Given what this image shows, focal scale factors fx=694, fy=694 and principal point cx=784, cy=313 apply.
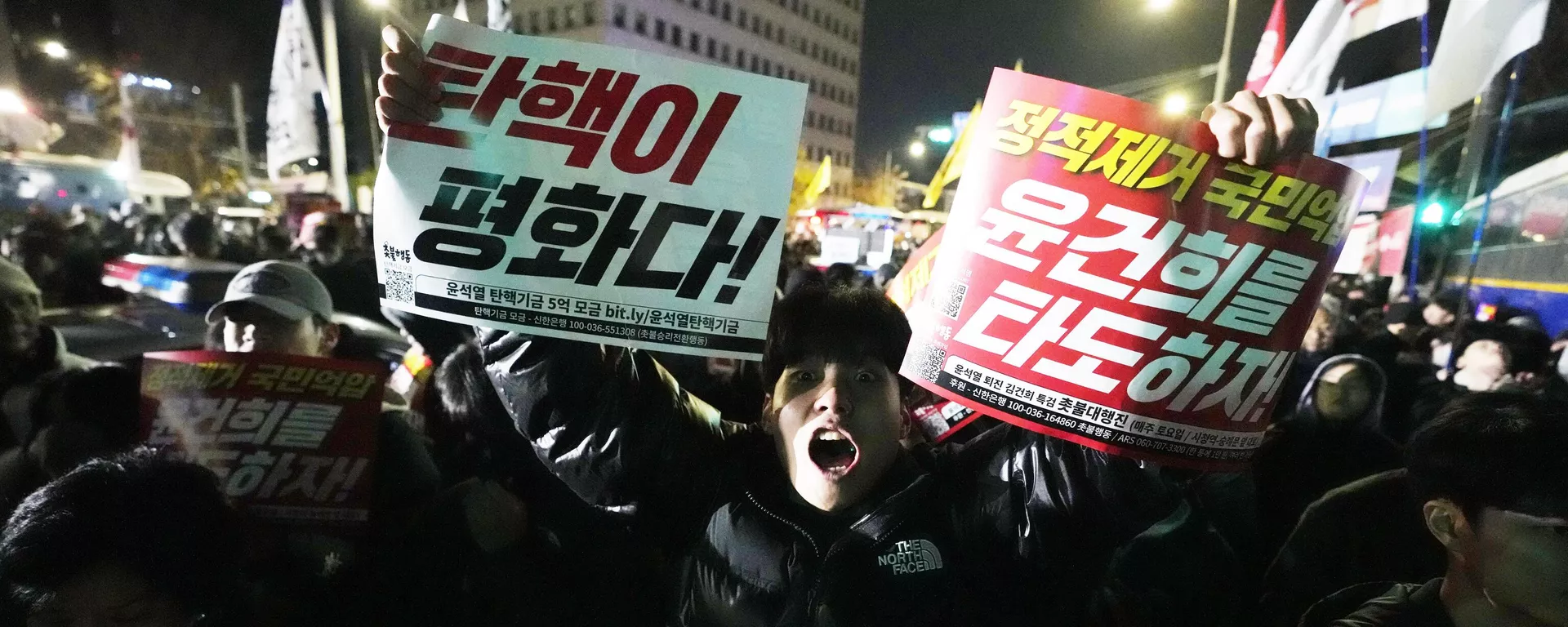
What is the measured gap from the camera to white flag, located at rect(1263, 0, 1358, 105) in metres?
4.37

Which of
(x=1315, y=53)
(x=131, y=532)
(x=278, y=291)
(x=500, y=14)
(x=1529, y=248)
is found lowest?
(x=131, y=532)

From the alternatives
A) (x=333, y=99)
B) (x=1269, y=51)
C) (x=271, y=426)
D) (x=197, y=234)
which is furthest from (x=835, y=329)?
(x=333, y=99)

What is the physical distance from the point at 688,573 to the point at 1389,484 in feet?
7.31

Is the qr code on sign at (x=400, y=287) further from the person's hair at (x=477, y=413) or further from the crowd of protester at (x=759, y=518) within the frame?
the person's hair at (x=477, y=413)

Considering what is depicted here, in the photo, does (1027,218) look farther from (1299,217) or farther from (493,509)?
(493,509)

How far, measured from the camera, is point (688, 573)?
5.56 feet

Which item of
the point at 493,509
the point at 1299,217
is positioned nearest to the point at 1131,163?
the point at 1299,217

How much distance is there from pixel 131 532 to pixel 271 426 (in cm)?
41

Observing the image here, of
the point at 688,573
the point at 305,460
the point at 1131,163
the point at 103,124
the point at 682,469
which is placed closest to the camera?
the point at 1131,163

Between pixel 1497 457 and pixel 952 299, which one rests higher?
pixel 952 299

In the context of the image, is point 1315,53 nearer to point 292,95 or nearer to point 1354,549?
point 1354,549

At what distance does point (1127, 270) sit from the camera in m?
1.24

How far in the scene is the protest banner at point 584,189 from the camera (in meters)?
1.30

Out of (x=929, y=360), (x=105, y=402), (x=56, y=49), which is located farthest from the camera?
(x=56, y=49)
